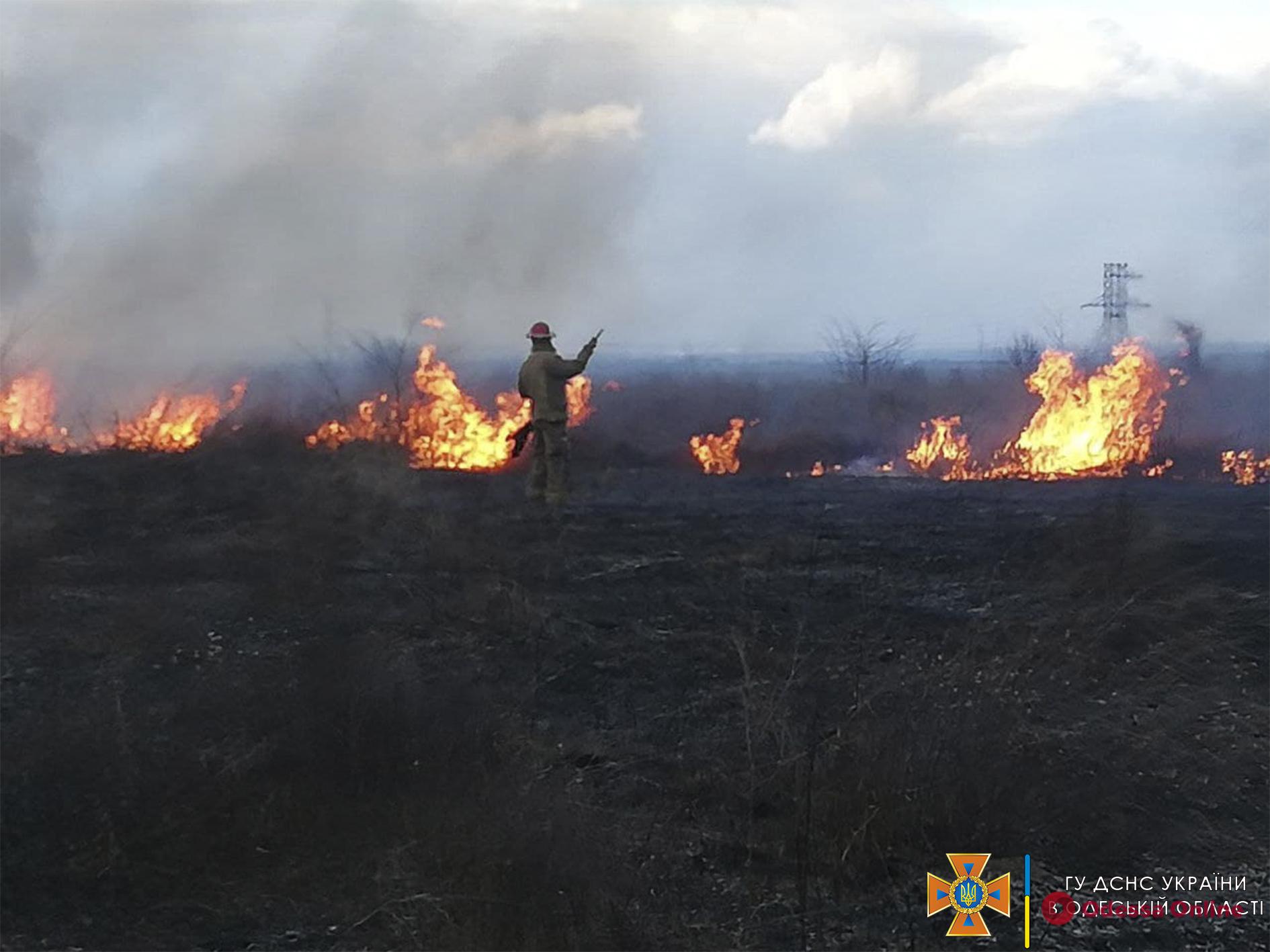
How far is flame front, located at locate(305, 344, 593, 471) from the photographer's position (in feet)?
51.0

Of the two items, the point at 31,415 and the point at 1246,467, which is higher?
the point at 31,415

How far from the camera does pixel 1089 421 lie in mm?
15656

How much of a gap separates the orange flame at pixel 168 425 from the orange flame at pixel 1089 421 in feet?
39.6

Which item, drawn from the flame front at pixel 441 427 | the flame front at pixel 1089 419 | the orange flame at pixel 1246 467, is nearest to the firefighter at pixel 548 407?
the flame front at pixel 441 427

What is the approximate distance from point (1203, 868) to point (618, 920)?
2.36 meters

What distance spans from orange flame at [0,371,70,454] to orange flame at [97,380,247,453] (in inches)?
31.0

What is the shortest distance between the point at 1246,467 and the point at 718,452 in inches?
318

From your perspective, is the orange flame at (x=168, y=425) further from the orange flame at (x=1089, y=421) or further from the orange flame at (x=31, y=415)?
the orange flame at (x=1089, y=421)

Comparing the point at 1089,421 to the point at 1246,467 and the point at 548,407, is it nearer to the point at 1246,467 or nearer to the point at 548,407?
the point at 1246,467

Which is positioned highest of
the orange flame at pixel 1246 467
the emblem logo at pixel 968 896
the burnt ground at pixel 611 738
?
the orange flame at pixel 1246 467

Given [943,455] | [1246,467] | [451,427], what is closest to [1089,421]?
[943,455]

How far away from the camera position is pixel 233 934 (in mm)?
3588

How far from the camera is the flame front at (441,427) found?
1555 cm

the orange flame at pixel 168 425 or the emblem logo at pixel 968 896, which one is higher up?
the orange flame at pixel 168 425
